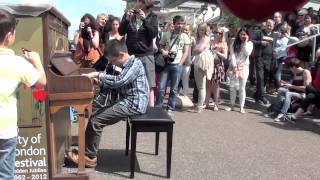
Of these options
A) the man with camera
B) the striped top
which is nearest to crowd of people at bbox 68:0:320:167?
the man with camera

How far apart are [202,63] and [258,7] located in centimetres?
817

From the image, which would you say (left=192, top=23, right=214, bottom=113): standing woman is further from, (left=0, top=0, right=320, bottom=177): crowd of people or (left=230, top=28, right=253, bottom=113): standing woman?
(left=230, top=28, right=253, bottom=113): standing woman

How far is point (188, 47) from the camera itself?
9242 mm

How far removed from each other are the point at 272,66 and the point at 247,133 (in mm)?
3190

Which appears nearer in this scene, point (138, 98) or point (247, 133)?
point (138, 98)

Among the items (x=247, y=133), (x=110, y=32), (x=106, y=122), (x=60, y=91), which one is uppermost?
(x=110, y=32)

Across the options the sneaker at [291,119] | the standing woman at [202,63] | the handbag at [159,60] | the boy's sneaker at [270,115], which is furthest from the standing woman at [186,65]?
the sneaker at [291,119]

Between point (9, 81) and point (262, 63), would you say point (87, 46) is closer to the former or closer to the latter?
point (262, 63)

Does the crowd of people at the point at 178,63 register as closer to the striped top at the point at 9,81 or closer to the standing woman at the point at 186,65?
the standing woman at the point at 186,65

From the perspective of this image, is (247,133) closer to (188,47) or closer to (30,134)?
(188,47)

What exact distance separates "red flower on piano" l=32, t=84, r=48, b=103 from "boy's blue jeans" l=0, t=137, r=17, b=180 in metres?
0.97

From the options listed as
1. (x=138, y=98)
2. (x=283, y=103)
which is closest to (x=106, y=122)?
(x=138, y=98)

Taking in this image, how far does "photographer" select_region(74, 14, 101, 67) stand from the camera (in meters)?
8.78

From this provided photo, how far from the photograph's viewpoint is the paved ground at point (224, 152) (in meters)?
5.50
